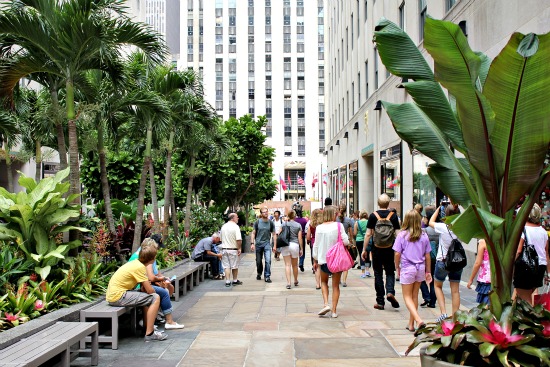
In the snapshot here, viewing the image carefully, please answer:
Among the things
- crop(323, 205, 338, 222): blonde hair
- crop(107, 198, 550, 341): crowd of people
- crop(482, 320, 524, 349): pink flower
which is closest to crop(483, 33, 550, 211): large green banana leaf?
crop(482, 320, 524, 349): pink flower

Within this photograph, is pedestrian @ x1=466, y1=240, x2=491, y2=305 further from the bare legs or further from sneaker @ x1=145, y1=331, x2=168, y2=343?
sneaker @ x1=145, y1=331, x2=168, y2=343

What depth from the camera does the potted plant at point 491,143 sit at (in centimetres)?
393

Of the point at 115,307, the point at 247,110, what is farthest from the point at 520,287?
the point at 247,110

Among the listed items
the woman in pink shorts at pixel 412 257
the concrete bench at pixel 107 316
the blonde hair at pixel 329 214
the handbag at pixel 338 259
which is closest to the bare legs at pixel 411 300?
the woman in pink shorts at pixel 412 257

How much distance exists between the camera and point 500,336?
392 centimetres

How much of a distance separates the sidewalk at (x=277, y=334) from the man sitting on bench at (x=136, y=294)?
242 mm

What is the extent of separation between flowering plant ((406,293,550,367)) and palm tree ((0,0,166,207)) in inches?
292

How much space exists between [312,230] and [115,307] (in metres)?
6.96

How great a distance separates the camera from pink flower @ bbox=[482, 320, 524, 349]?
12.8 feet

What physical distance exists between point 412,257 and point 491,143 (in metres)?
3.90

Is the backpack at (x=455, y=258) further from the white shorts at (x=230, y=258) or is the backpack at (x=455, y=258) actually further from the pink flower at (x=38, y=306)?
the white shorts at (x=230, y=258)

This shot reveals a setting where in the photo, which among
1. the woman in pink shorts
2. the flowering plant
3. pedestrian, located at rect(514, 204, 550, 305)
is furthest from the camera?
the woman in pink shorts

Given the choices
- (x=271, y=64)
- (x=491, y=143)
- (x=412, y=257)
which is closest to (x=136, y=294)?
(x=412, y=257)

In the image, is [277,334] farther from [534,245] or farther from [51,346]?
[534,245]
